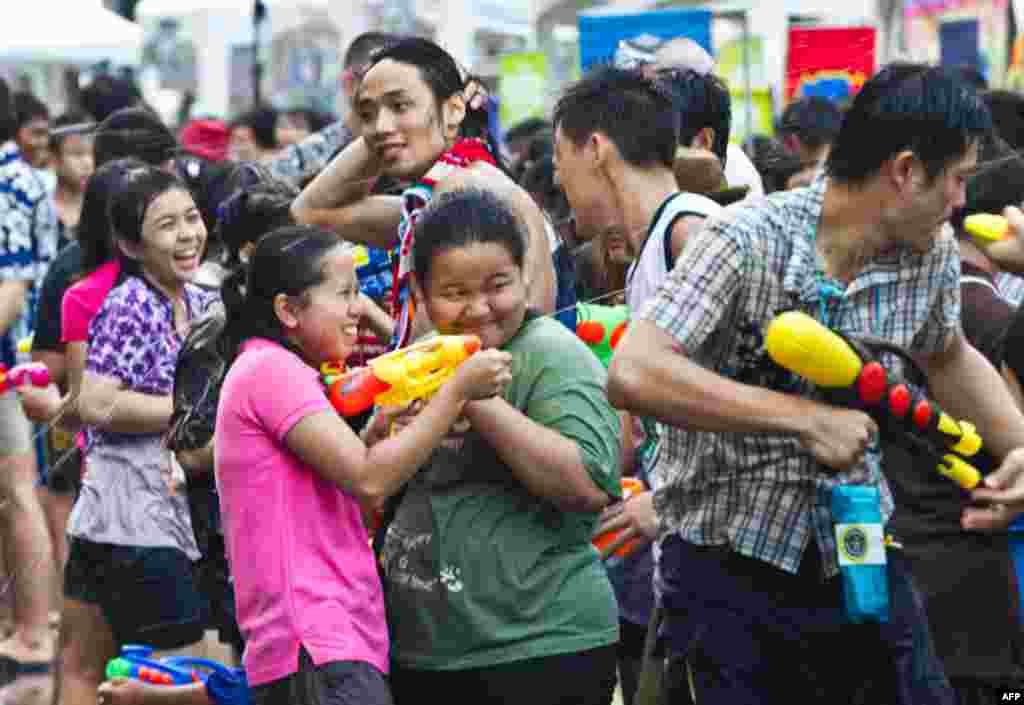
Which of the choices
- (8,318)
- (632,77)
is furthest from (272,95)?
(632,77)

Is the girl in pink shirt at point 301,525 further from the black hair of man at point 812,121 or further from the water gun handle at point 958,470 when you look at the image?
the black hair of man at point 812,121

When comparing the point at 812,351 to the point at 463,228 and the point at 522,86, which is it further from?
the point at 522,86

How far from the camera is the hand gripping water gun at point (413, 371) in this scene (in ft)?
12.5

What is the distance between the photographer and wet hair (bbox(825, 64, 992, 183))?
3451 millimetres

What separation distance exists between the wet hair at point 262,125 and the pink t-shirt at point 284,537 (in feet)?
28.8

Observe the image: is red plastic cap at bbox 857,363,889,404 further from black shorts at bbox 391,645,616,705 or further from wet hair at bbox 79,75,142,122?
wet hair at bbox 79,75,142,122

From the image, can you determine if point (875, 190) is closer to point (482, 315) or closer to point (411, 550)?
point (482, 315)

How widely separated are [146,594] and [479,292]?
7.97 feet

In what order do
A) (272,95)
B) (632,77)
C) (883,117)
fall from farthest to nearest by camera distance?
(272,95) → (632,77) → (883,117)

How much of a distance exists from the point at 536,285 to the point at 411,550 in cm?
77

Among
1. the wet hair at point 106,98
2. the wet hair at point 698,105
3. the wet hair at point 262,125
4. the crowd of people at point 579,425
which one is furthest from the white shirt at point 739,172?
the wet hair at point 262,125

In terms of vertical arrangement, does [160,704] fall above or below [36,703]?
above

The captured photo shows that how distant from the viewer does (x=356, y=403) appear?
4023 mm

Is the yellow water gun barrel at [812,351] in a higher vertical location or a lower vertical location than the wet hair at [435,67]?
lower
